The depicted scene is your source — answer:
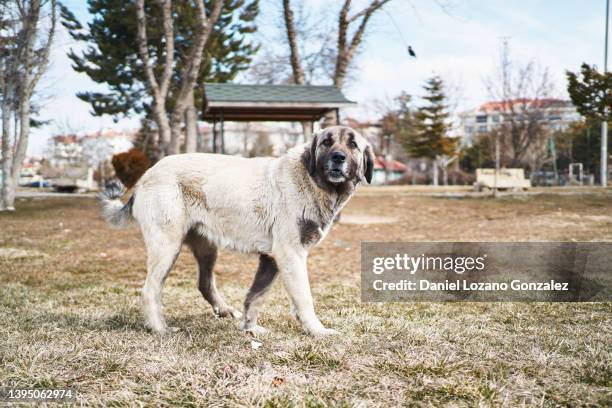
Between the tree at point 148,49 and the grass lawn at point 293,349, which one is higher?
the tree at point 148,49

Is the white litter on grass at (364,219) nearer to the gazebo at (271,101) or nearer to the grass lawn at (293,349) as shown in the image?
the gazebo at (271,101)

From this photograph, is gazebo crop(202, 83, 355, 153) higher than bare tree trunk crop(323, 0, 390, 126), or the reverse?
bare tree trunk crop(323, 0, 390, 126)

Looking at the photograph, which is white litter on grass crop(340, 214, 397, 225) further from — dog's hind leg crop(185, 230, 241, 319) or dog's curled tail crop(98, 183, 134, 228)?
dog's curled tail crop(98, 183, 134, 228)

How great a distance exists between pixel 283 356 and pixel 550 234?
775 centimetres

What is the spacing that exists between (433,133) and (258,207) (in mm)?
47732

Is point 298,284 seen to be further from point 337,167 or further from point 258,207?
point 337,167

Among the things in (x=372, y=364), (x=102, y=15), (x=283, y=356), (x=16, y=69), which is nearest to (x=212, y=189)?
(x=283, y=356)

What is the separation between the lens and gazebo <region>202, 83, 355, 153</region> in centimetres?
1179

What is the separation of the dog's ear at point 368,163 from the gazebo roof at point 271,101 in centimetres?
834

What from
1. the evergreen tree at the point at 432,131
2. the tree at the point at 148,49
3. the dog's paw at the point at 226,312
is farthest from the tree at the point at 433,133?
the dog's paw at the point at 226,312

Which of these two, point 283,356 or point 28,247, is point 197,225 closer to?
point 283,356

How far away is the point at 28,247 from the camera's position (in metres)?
8.98

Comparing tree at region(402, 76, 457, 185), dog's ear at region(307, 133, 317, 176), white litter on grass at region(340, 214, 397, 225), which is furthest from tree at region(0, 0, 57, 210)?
tree at region(402, 76, 457, 185)

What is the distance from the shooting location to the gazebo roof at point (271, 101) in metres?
11.8
